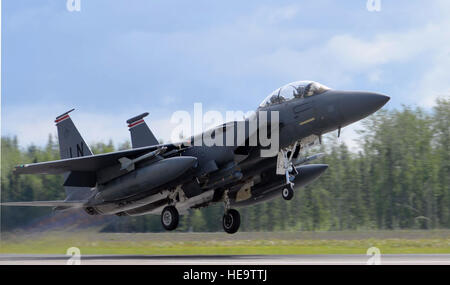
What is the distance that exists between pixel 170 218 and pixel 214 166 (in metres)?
2.15

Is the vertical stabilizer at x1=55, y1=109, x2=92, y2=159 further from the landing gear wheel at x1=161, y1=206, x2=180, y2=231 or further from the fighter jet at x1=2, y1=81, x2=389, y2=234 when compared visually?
the landing gear wheel at x1=161, y1=206, x2=180, y2=231

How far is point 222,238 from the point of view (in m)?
25.0

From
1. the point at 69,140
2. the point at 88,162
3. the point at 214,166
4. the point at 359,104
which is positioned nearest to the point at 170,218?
the point at 214,166

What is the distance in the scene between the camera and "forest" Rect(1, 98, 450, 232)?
38344 mm

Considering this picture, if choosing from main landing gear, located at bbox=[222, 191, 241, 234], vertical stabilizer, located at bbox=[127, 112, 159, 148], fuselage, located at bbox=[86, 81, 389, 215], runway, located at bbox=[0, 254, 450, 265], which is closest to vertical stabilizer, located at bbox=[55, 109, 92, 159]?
vertical stabilizer, located at bbox=[127, 112, 159, 148]

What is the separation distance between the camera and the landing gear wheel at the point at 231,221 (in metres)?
17.3

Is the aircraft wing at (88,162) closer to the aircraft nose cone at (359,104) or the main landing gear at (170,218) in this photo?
the main landing gear at (170,218)

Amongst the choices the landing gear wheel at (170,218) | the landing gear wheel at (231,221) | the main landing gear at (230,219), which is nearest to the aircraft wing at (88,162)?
the landing gear wheel at (170,218)

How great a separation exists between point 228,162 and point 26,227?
9564mm

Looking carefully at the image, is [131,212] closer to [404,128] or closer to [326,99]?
[326,99]

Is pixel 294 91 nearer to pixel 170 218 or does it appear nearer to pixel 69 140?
pixel 170 218

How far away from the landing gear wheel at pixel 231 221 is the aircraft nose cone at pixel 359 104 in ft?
17.1

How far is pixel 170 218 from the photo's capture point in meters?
16.5
